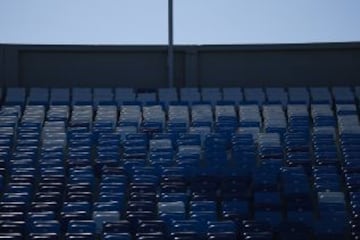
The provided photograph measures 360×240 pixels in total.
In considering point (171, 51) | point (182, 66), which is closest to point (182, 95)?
point (171, 51)

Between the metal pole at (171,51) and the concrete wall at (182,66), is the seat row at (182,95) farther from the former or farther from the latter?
the concrete wall at (182,66)

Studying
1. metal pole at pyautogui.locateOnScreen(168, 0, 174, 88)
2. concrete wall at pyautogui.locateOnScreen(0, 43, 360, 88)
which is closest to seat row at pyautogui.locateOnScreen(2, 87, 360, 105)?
metal pole at pyautogui.locateOnScreen(168, 0, 174, 88)

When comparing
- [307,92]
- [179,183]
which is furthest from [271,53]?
[179,183]

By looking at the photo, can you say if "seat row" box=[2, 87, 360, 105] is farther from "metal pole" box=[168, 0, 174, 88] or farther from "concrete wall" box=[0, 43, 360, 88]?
"concrete wall" box=[0, 43, 360, 88]

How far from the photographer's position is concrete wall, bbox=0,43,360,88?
1057 inches

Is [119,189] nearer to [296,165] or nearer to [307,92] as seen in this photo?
[296,165]

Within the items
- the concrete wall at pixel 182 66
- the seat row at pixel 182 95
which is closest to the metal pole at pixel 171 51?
the seat row at pixel 182 95

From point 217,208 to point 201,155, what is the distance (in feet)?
8.74

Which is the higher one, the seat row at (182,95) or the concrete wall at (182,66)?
the concrete wall at (182,66)

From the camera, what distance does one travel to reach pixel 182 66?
88.5 feet

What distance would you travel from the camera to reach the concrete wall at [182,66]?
26859 mm

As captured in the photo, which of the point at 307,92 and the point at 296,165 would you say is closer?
the point at 296,165

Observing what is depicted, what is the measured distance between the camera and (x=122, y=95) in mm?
25484

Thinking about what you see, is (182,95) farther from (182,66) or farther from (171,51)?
(182,66)
